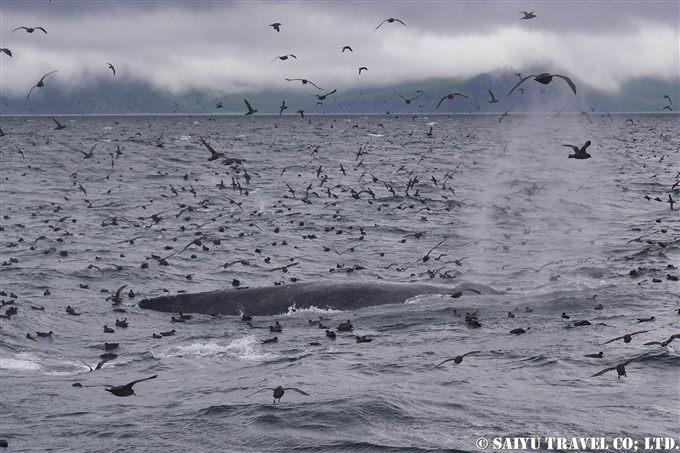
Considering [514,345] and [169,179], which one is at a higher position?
[169,179]

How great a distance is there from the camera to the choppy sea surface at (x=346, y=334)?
1549 cm

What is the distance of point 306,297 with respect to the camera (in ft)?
78.7

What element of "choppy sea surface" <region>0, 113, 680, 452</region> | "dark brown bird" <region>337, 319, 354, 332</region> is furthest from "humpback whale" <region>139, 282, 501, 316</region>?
"dark brown bird" <region>337, 319, 354, 332</region>

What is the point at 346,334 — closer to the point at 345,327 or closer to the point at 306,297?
the point at 345,327

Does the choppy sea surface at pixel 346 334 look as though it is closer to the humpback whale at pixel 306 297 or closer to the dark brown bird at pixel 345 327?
the dark brown bird at pixel 345 327

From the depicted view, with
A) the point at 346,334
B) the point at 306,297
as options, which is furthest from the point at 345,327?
the point at 306,297

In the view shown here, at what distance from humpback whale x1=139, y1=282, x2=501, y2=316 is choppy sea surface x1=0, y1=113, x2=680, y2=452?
414mm

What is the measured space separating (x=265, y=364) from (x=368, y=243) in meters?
17.8

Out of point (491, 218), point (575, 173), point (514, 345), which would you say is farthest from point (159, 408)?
point (575, 173)

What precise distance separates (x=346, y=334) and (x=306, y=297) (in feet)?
8.97

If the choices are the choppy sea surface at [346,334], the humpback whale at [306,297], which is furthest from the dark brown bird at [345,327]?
the humpback whale at [306,297]

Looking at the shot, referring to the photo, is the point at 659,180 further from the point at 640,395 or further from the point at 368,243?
Answer: the point at 640,395

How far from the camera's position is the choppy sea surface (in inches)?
610

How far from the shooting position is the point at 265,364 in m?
19.5
